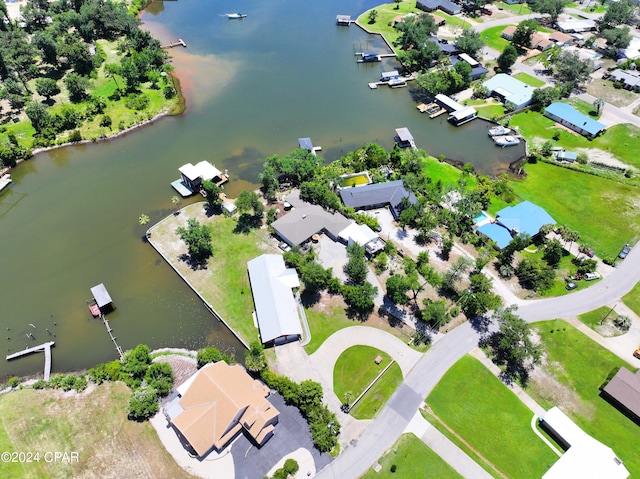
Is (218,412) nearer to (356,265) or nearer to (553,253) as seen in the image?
(356,265)

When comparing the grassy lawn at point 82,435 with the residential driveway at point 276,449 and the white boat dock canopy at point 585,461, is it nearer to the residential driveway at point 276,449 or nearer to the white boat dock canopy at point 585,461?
the residential driveway at point 276,449

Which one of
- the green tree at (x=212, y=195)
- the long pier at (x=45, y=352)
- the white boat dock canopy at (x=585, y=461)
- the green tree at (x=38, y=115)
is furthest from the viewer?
the green tree at (x=38, y=115)

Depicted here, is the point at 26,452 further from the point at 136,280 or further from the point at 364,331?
the point at 364,331

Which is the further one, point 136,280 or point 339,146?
point 339,146

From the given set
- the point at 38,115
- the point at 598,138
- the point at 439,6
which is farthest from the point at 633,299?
the point at 38,115

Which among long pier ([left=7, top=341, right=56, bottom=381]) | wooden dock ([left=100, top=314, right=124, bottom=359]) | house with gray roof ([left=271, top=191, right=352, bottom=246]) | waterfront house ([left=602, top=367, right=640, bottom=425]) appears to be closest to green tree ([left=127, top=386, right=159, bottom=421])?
wooden dock ([left=100, top=314, right=124, bottom=359])

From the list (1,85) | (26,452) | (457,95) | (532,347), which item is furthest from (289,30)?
(26,452)

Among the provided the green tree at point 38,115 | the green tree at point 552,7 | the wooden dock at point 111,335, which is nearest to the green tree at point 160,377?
the wooden dock at point 111,335

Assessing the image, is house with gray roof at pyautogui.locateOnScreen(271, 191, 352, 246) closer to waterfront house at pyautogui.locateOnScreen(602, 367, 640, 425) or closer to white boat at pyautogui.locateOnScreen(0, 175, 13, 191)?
waterfront house at pyautogui.locateOnScreen(602, 367, 640, 425)
